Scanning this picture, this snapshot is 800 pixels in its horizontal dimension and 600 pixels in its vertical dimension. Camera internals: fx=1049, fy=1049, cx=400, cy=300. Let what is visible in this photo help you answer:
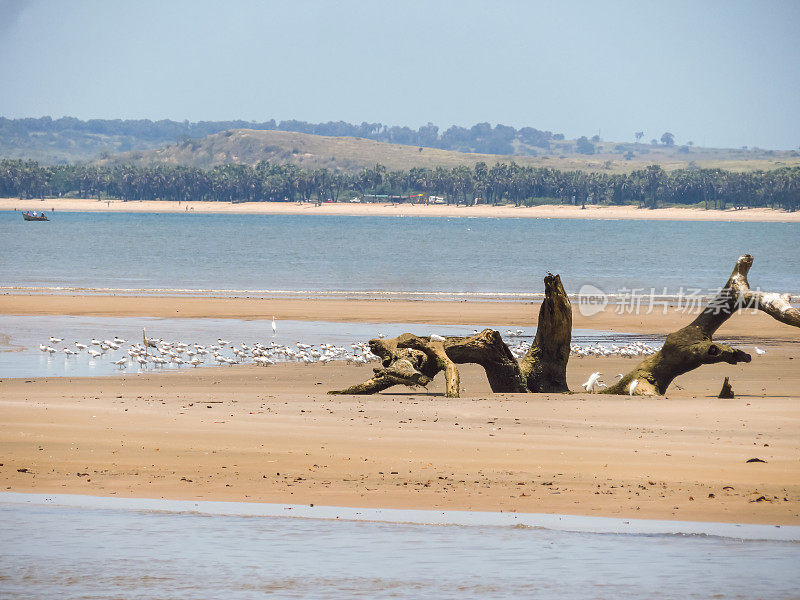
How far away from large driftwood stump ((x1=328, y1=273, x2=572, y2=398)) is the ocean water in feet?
20.3

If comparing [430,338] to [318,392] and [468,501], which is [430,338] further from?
[468,501]

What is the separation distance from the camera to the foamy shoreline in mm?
8781

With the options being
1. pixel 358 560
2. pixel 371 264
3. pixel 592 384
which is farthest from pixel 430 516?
pixel 371 264

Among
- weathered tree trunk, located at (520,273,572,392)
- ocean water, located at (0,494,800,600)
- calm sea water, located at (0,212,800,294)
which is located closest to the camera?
ocean water, located at (0,494,800,600)

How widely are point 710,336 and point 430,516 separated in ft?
24.1

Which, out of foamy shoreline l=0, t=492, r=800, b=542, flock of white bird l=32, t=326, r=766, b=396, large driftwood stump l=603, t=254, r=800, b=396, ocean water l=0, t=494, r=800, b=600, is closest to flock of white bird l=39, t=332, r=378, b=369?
flock of white bird l=32, t=326, r=766, b=396

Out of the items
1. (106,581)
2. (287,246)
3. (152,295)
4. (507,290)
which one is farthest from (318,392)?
(287,246)

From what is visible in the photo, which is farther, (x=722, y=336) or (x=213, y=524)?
(x=722, y=336)

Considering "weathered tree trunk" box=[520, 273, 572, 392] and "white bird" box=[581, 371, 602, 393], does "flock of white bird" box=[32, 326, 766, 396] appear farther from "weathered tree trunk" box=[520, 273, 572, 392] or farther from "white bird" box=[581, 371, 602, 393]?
"weathered tree trunk" box=[520, 273, 572, 392]

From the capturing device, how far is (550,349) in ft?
53.3

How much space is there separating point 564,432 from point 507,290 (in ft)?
108

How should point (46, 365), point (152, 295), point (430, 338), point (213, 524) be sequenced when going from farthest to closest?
1. point (152, 295)
2. point (46, 365)
3. point (430, 338)
4. point (213, 524)

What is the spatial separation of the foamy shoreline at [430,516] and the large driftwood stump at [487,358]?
5680 millimetres

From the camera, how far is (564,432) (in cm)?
1252
